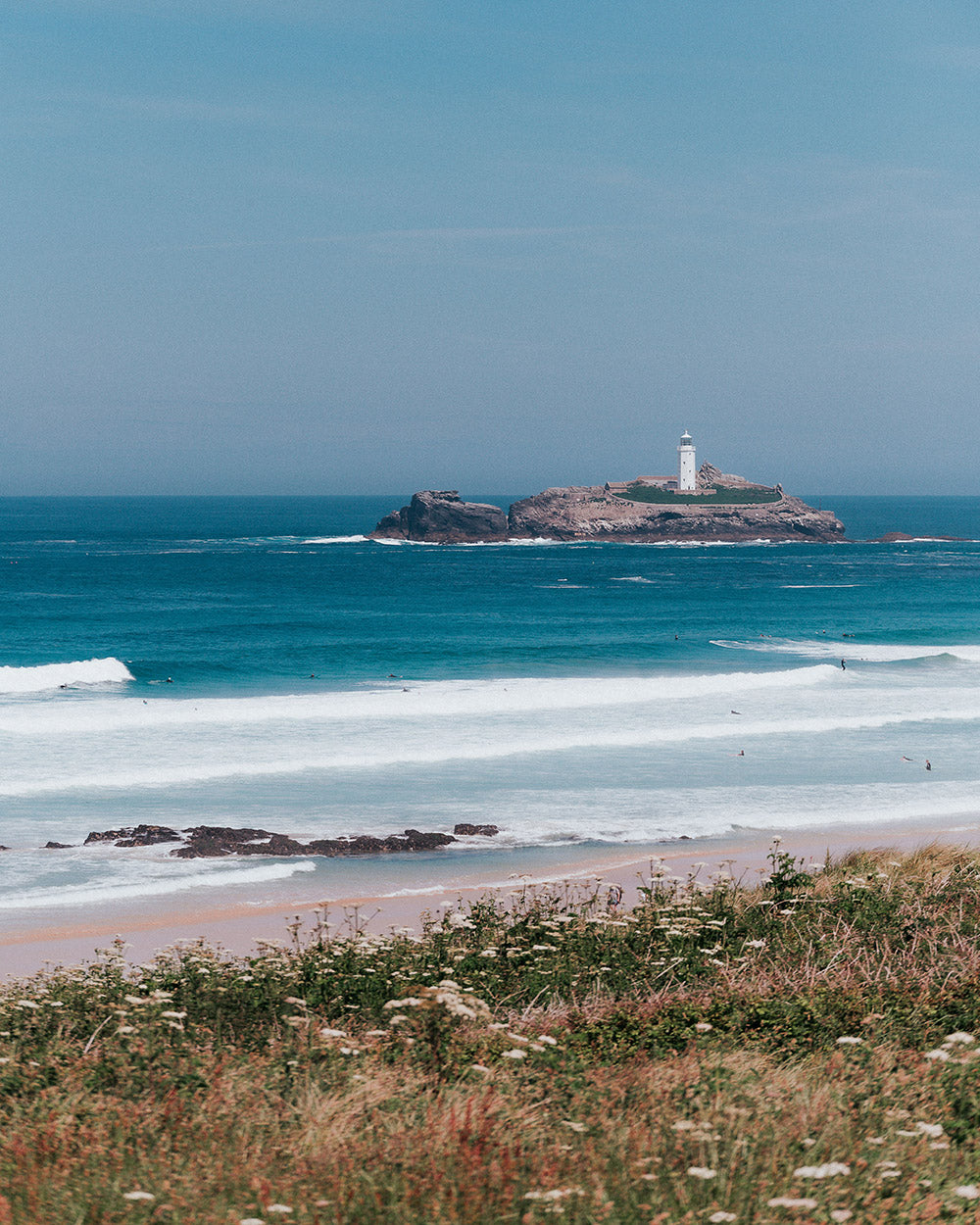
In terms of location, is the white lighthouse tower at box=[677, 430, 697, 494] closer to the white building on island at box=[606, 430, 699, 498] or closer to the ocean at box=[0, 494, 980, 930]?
the white building on island at box=[606, 430, 699, 498]

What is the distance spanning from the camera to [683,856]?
1631 centimetres

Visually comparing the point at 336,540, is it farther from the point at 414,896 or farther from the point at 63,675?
the point at 414,896

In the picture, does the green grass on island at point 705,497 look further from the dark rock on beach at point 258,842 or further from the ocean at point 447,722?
the dark rock on beach at point 258,842

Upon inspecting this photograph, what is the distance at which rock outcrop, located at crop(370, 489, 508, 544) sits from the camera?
5034 inches

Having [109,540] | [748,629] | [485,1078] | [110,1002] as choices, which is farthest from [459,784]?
[109,540]

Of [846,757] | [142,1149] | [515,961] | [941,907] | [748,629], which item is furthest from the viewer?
[748,629]

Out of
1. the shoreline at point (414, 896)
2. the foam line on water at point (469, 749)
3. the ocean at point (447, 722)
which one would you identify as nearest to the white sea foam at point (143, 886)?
the ocean at point (447, 722)

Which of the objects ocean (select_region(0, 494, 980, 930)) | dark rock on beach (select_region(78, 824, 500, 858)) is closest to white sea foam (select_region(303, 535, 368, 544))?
ocean (select_region(0, 494, 980, 930))

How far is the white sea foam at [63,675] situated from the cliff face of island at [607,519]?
297ft

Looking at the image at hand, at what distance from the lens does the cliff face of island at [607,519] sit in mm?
129750

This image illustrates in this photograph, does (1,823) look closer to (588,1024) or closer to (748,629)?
(588,1024)

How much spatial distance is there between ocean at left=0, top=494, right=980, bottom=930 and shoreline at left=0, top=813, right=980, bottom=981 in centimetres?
29

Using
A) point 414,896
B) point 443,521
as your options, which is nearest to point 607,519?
point 443,521

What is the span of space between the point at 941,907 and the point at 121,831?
1271cm
